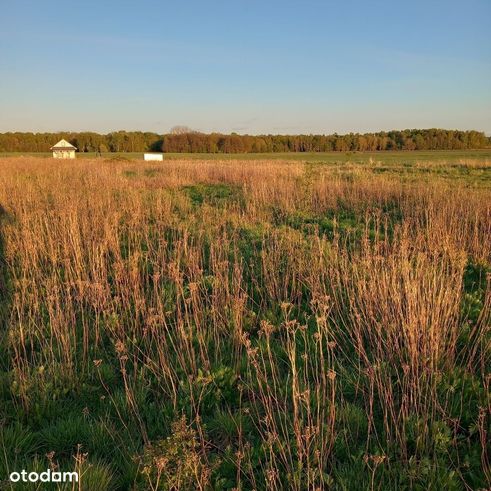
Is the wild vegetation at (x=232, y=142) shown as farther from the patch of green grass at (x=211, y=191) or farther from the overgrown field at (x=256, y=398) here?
the overgrown field at (x=256, y=398)

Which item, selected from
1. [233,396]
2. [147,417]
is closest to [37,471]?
[147,417]

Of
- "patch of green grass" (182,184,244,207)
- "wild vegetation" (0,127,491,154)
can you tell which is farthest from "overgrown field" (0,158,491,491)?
"wild vegetation" (0,127,491,154)

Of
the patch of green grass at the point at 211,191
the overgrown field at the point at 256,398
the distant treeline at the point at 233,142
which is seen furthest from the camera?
the distant treeline at the point at 233,142

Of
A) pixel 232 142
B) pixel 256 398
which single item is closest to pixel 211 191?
pixel 256 398

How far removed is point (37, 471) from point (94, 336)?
1.69 meters

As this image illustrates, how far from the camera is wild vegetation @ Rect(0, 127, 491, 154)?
87625 millimetres

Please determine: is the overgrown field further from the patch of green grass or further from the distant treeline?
the distant treeline

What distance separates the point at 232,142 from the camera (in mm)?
90062

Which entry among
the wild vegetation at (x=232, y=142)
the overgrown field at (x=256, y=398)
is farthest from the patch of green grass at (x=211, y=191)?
the wild vegetation at (x=232, y=142)

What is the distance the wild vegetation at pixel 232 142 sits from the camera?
287 feet

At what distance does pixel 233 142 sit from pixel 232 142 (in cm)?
39

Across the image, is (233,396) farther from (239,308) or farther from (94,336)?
(94,336)

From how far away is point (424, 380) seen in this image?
293cm

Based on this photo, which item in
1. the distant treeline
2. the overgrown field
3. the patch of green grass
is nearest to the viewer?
the overgrown field
